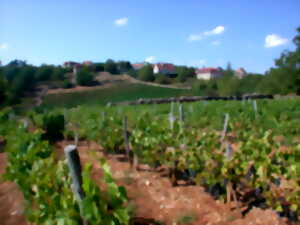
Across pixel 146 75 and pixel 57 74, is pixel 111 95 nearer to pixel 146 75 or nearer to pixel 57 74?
pixel 57 74

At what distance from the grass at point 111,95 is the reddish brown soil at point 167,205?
31714mm

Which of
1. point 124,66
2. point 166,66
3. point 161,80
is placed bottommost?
point 161,80

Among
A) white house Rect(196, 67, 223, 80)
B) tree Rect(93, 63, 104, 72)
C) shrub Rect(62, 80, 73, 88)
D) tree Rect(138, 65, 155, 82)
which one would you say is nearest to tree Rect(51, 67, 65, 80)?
shrub Rect(62, 80, 73, 88)

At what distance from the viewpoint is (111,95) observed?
4262 centimetres

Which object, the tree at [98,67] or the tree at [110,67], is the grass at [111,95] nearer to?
the tree at [110,67]

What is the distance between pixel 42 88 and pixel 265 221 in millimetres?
46916

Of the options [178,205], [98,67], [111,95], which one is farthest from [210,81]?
[178,205]

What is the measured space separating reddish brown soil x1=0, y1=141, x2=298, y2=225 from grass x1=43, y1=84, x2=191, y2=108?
3171 cm

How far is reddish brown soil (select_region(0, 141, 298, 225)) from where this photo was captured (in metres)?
3.56

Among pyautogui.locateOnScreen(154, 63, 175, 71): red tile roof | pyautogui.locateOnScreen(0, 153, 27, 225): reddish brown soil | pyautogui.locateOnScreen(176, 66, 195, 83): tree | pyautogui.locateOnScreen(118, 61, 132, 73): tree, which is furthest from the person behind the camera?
pyautogui.locateOnScreen(154, 63, 175, 71): red tile roof

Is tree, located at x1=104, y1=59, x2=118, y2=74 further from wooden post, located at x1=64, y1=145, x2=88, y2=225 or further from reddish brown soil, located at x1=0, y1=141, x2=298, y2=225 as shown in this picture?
wooden post, located at x1=64, y1=145, x2=88, y2=225

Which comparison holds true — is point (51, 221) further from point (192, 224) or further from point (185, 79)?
point (185, 79)

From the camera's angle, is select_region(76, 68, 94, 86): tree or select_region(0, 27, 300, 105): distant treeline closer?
select_region(0, 27, 300, 105): distant treeline

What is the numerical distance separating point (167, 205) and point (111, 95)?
3934cm
